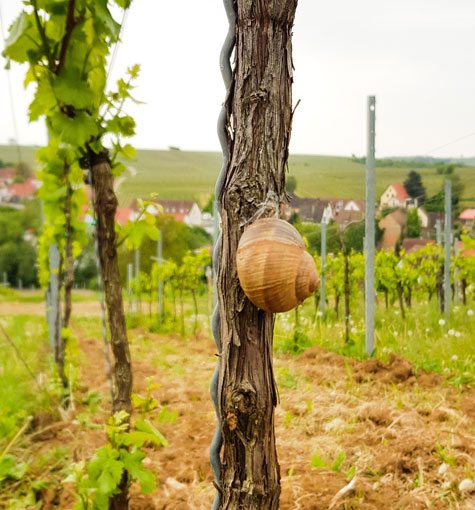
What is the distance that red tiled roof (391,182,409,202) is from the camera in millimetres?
8820

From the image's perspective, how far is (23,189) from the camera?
4254 millimetres

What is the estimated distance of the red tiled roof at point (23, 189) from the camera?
4152 millimetres

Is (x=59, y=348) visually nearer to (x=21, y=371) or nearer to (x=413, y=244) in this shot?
(x=21, y=371)

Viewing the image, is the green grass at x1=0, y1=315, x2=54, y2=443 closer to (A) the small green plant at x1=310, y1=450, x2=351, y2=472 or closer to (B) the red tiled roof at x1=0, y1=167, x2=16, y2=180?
(B) the red tiled roof at x1=0, y1=167, x2=16, y2=180

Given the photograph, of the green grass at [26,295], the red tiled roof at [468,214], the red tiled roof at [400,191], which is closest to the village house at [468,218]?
the red tiled roof at [468,214]

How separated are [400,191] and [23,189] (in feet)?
20.2

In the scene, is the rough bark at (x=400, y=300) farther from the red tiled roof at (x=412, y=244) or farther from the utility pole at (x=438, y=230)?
the utility pole at (x=438, y=230)

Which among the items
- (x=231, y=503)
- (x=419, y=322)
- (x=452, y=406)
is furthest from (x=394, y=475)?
(x=419, y=322)

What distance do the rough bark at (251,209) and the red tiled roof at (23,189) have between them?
3027mm

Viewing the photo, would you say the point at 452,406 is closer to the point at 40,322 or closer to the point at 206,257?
the point at 40,322

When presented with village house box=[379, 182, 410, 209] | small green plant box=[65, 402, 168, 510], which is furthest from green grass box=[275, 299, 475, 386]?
small green plant box=[65, 402, 168, 510]

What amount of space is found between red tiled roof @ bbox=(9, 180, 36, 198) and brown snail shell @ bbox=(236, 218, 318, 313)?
3137 millimetres

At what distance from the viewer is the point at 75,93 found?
2.42 m

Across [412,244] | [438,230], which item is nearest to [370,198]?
[412,244]
